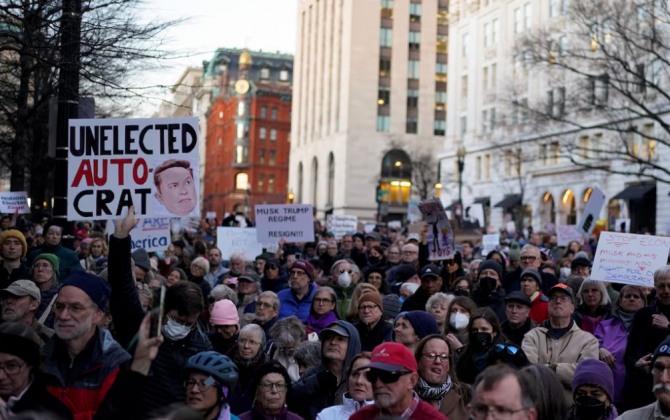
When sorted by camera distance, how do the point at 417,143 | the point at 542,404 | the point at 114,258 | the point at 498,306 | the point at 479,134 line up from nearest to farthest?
the point at 542,404
the point at 114,258
the point at 498,306
the point at 479,134
the point at 417,143

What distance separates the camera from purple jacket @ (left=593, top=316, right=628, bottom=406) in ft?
28.5

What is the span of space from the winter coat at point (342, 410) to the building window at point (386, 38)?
8450cm

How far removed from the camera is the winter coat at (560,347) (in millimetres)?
8234

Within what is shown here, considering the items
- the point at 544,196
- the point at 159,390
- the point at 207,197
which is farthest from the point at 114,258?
the point at 207,197

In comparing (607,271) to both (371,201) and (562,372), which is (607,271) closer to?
(562,372)

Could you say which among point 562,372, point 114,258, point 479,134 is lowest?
point 562,372

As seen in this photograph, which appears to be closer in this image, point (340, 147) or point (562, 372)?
point (562, 372)

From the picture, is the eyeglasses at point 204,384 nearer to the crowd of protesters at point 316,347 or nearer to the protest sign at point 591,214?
the crowd of protesters at point 316,347

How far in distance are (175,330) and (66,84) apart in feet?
18.6

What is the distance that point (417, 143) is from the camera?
88375 millimetres

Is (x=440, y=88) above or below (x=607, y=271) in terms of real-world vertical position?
above

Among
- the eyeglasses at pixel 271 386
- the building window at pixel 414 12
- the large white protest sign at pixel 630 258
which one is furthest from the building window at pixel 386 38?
the eyeglasses at pixel 271 386

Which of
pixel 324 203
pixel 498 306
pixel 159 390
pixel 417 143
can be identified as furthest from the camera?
pixel 324 203

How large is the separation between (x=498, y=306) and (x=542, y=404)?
6.67m
